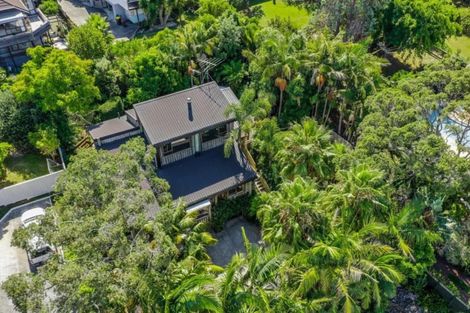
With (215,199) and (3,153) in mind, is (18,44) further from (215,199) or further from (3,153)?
(215,199)

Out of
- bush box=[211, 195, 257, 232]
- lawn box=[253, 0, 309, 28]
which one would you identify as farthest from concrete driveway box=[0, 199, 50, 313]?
lawn box=[253, 0, 309, 28]

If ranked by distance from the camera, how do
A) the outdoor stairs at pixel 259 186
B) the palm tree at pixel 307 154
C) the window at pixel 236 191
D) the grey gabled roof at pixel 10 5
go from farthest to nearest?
the grey gabled roof at pixel 10 5 < the outdoor stairs at pixel 259 186 < the window at pixel 236 191 < the palm tree at pixel 307 154

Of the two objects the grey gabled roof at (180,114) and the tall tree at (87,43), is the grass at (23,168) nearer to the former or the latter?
the grey gabled roof at (180,114)

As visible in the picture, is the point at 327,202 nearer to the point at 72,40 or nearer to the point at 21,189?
the point at 21,189

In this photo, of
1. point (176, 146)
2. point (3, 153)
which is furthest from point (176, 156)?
point (3, 153)

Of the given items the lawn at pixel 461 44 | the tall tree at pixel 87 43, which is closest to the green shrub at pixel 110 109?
the tall tree at pixel 87 43

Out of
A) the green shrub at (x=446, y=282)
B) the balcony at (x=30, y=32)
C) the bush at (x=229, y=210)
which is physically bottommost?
the green shrub at (x=446, y=282)

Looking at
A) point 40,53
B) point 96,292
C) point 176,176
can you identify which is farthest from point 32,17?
point 96,292
